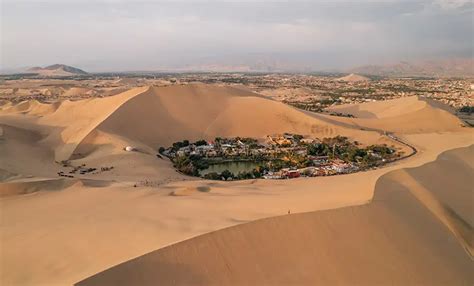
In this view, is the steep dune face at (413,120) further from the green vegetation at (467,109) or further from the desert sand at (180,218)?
the desert sand at (180,218)

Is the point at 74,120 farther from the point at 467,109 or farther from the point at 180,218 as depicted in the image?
the point at 467,109

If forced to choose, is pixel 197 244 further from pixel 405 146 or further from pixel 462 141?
pixel 462 141

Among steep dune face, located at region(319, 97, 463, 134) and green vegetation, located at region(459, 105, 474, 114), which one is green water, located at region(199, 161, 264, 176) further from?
green vegetation, located at region(459, 105, 474, 114)

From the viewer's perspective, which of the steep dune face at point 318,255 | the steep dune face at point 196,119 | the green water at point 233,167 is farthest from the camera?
the steep dune face at point 196,119

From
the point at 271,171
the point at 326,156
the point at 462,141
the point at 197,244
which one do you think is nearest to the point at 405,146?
the point at 462,141

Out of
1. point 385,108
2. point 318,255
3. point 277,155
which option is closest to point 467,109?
point 385,108

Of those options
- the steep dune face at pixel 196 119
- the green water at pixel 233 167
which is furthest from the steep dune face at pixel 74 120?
the green water at pixel 233 167
